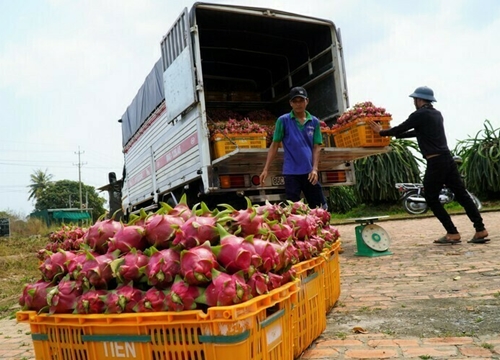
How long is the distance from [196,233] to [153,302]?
37 cm

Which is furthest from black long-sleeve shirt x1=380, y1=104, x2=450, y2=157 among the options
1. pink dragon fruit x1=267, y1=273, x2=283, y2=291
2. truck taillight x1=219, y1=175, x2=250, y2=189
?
pink dragon fruit x1=267, y1=273, x2=283, y2=291

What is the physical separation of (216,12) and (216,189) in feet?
9.26

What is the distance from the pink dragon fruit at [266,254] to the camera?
213 centimetres

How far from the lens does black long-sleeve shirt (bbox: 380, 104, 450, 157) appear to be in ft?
21.6

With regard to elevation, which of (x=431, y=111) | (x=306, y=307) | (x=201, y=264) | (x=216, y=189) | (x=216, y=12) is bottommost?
(x=306, y=307)

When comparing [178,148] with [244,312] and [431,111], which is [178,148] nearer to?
[431,111]

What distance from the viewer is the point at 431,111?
659 cm

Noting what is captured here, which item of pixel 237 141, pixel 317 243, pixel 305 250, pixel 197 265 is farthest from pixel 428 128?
pixel 197 265

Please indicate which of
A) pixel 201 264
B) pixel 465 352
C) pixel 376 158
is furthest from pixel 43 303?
pixel 376 158

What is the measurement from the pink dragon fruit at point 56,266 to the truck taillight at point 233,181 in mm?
4833

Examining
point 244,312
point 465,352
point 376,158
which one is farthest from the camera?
point 376,158

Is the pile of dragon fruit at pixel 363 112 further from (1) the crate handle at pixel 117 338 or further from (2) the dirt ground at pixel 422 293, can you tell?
(1) the crate handle at pixel 117 338

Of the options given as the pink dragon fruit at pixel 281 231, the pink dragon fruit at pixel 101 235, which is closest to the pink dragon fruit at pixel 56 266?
the pink dragon fruit at pixel 101 235

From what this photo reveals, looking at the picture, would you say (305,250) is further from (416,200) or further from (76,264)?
(416,200)
